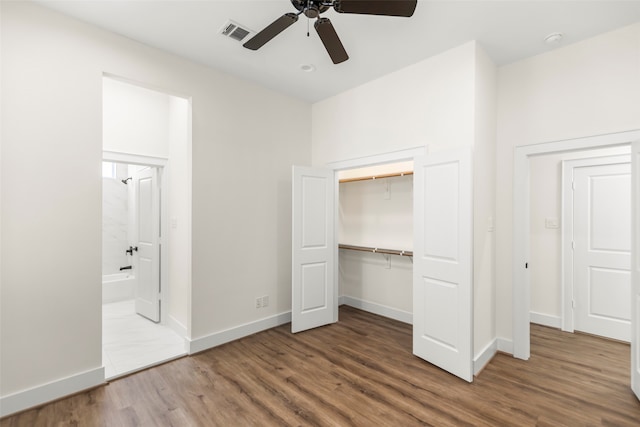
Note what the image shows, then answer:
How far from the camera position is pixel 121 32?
2668 mm

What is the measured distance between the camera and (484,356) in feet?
9.48

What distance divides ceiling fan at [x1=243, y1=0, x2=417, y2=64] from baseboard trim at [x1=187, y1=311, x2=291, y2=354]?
9.33 ft

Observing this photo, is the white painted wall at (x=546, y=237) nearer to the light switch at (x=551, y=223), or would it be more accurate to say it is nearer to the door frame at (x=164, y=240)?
the light switch at (x=551, y=223)

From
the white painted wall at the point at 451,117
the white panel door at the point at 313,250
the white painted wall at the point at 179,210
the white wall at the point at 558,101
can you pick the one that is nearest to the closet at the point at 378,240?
the white panel door at the point at 313,250

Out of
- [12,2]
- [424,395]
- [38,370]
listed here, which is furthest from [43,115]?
[424,395]

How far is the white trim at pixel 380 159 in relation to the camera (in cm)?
320

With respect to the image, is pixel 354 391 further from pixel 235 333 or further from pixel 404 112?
pixel 404 112

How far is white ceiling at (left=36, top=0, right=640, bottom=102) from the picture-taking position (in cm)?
231

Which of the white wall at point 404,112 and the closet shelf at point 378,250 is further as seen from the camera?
the closet shelf at point 378,250

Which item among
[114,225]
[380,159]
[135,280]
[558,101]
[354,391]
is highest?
[558,101]

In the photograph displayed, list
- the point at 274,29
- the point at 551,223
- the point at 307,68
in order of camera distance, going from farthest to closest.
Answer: the point at 551,223
the point at 307,68
the point at 274,29

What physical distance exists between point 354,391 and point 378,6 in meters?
2.74

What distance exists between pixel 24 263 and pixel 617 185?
5.70m

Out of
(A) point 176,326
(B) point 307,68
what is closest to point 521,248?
(B) point 307,68
